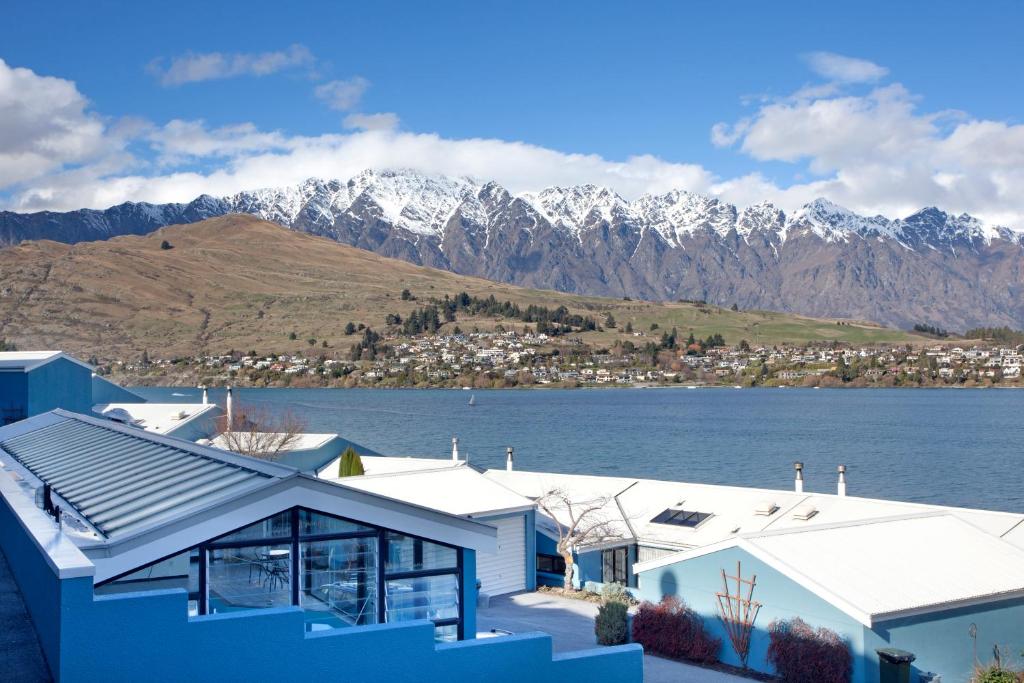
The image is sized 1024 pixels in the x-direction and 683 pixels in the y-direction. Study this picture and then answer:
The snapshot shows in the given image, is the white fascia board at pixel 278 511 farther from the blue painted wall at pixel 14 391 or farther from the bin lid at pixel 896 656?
the blue painted wall at pixel 14 391

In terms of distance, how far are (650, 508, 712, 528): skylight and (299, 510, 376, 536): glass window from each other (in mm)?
16378

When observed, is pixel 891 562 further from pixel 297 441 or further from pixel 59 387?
pixel 59 387

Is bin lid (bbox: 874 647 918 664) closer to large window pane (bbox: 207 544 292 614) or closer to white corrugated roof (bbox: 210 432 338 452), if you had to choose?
large window pane (bbox: 207 544 292 614)

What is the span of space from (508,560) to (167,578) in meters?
16.3

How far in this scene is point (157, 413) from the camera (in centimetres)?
3803

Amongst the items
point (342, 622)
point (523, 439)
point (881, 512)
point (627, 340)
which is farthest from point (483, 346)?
point (342, 622)

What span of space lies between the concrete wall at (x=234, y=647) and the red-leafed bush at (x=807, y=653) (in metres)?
8.92

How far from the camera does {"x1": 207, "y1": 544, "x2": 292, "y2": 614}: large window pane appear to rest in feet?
27.7

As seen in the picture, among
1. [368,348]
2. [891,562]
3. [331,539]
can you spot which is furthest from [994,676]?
[368,348]

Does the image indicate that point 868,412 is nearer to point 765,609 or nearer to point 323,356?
point 323,356

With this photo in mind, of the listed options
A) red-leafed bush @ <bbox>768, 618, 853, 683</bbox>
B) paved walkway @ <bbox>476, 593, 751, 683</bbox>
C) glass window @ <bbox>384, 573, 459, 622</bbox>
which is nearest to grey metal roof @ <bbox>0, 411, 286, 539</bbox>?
glass window @ <bbox>384, 573, 459, 622</bbox>

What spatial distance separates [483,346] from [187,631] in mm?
177223

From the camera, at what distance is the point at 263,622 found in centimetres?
687

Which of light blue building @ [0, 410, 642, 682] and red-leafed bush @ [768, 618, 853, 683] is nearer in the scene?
light blue building @ [0, 410, 642, 682]
